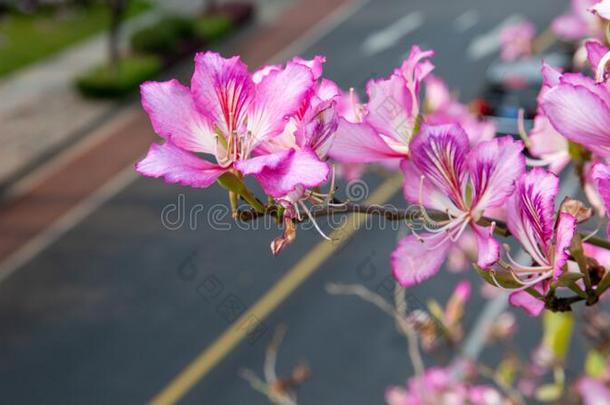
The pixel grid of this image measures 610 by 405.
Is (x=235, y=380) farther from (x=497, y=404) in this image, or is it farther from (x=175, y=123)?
(x=175, y=123)

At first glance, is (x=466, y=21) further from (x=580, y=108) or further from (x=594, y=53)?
(x=580, y=108)

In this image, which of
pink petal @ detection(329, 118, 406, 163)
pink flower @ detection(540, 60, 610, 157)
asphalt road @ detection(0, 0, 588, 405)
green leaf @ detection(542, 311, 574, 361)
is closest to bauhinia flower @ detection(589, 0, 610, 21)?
pink flower @ detection(540, 60, 610, 157)

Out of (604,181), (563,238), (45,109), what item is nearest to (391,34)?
(45,109)

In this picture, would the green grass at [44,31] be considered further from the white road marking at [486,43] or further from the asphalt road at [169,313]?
the white road marking at [486,43]

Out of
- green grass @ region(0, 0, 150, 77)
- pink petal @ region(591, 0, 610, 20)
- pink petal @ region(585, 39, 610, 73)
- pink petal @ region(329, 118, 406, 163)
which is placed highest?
green grass @ region(0, 0, 150, 77)

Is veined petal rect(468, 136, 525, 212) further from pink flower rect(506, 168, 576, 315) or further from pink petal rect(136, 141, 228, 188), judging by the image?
pink petal rect(136, 141, 228, 188)

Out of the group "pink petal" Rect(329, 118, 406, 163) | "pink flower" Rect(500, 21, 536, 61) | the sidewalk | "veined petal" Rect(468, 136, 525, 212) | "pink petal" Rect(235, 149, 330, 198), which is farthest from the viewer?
the sidewalk

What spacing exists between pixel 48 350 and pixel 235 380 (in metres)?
2.09

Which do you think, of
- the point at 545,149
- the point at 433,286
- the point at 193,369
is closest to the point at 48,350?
the point at 193,369

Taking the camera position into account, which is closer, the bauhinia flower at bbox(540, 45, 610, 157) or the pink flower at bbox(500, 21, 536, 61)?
the bauhinia flower at bbox(540, 45, 610, 157)

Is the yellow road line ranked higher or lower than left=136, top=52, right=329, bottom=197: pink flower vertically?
lower

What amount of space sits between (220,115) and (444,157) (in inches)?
15.6

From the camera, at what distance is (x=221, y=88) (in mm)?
1615

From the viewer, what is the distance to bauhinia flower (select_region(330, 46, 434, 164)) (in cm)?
178
